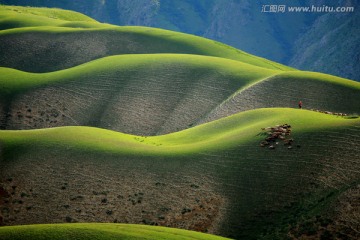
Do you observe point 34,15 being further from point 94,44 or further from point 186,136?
point 186,136

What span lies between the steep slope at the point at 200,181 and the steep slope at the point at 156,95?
1898 cm

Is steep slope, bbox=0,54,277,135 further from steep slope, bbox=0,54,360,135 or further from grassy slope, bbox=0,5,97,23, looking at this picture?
grassy slope, bbox=0,5,97,23

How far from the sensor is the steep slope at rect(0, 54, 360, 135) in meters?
67.2

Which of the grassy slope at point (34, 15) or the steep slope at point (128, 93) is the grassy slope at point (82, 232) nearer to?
the steep slope at point (128, 93)

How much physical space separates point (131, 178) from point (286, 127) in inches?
626

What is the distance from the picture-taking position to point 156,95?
7388 centimetres

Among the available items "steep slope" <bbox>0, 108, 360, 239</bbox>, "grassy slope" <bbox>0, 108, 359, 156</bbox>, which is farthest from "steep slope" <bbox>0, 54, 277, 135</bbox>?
"steep slope" <bbox>0, 108, 360, 239</bbox>

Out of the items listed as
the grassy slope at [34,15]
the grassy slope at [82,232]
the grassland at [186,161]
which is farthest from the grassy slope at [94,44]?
the grassy slope at [82,232]

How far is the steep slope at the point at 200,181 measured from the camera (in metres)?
36.2

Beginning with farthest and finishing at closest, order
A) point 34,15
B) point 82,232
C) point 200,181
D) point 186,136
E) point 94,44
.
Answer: point 34,15
point 94,44
point 186,136
point 200,181
point 82,232

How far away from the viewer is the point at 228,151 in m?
44.6

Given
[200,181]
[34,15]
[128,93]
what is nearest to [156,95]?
[128,93]

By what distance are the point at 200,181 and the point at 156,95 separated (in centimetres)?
3446

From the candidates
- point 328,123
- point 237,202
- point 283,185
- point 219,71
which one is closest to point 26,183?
point 237,202
